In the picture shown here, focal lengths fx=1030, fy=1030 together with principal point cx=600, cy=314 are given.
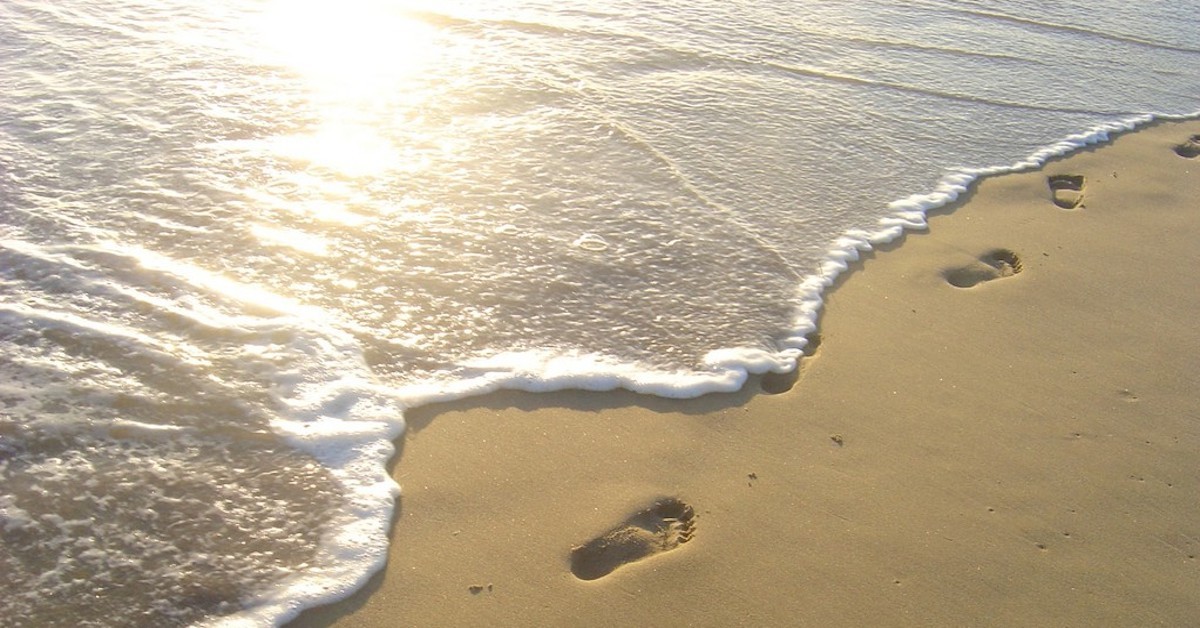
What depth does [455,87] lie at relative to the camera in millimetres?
5496

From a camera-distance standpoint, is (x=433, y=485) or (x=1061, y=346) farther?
(x=1061, y=346)

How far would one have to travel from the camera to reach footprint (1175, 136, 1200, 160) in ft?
18.5

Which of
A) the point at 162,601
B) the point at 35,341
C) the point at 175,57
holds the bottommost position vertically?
the point at 162,601

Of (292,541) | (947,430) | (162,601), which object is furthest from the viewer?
(947,430)

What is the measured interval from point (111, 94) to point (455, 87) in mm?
1717

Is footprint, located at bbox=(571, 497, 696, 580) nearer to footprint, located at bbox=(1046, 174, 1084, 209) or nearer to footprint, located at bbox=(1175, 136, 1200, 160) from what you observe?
footprint, located at bbox=(1046, 174, 1084, 209)

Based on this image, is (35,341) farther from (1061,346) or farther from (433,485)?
(1061,346)

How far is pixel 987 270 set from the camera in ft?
14.0

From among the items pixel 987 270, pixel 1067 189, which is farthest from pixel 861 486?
pixel 1067 189

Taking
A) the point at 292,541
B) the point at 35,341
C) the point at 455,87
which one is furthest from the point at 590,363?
the point at 455,87

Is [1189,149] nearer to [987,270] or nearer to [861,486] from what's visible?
[987,270]

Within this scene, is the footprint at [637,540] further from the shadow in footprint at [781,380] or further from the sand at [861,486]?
the shadow in footprint at [781,380]

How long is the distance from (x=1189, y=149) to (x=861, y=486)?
3929 millimetres

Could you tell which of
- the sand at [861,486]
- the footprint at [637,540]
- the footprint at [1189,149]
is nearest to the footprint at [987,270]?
the sand at [861,486]
